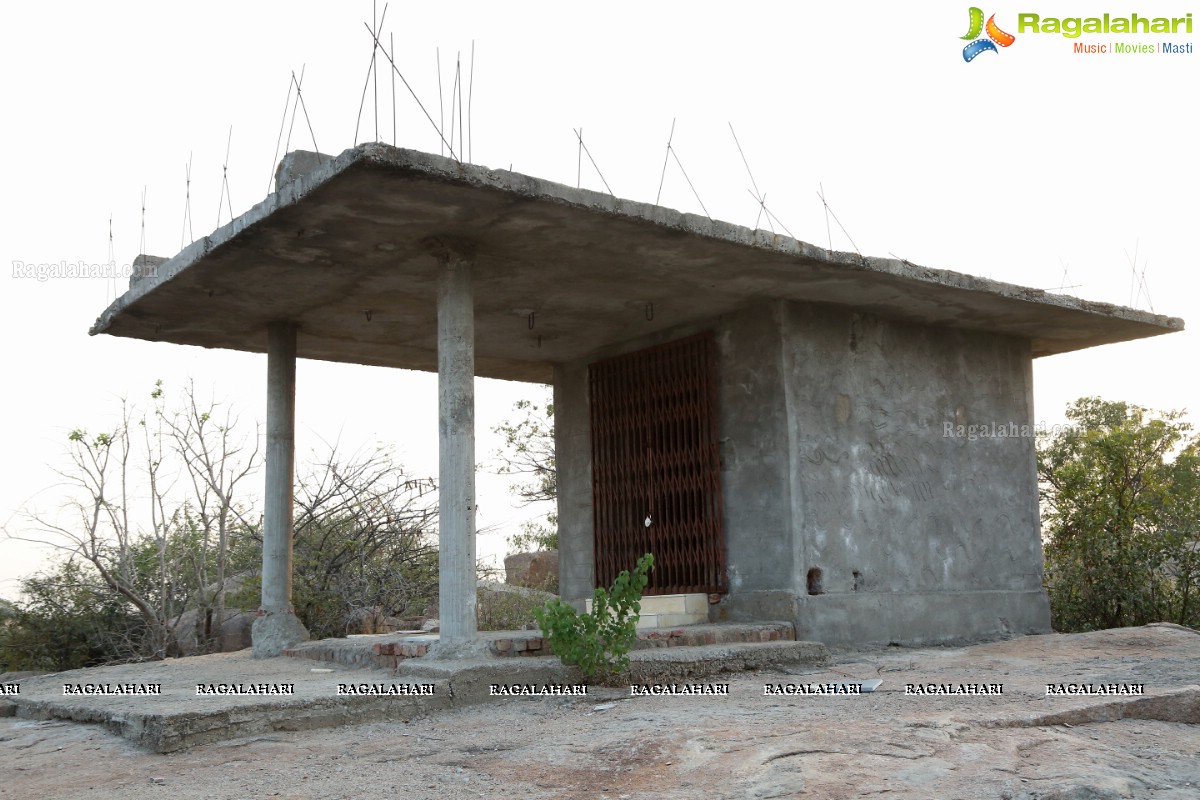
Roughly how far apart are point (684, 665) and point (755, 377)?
120 inches

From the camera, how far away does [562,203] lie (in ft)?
22.8

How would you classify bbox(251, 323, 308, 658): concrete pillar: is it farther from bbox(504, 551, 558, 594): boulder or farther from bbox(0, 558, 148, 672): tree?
bbox(504, 551, 558, 594): boulder

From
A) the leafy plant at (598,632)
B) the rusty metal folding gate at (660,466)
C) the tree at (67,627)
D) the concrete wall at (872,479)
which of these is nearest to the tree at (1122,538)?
the concrete wall at (872,479)

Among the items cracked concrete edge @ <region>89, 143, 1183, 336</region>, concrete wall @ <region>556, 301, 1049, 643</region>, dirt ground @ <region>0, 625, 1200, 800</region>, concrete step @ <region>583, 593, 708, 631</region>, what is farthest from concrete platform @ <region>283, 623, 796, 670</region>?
cracked concrete edge @ <region>89, 143, 1183, 336</region>

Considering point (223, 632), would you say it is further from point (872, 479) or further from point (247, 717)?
point (872, 479)

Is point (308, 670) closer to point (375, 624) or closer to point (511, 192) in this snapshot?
point (511, 192)

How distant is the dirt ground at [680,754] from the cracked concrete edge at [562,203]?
10.3 ft

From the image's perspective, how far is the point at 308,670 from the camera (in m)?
8.10

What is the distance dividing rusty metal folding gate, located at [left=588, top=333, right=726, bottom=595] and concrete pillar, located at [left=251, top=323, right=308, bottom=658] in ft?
10.1

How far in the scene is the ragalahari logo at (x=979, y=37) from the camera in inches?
386

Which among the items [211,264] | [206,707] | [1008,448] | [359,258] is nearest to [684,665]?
[206,707]

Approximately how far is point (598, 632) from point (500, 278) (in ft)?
10.0

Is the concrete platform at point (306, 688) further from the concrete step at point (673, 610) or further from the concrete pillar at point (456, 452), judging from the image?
the concrete step at point (673, 610)

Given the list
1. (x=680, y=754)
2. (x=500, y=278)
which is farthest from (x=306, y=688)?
(x=500, y=278)
